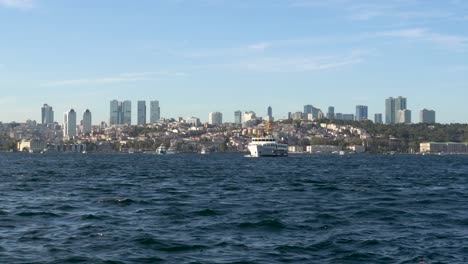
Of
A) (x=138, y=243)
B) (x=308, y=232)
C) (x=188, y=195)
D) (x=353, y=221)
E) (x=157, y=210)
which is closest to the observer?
(x=138, y=243)

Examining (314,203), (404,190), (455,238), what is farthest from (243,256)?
(404,190)

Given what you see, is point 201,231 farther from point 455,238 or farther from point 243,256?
point 455,238

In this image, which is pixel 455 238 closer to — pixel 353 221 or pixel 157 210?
pixel 353 221

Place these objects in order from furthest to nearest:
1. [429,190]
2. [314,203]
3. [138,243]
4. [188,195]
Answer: [429,190], [188,195], [314,203], [138,243]

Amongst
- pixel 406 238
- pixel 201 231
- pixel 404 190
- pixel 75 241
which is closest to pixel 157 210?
pixel 201 231

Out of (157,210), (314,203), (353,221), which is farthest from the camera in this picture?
(314,203)

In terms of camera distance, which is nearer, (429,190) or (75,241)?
(75,241)

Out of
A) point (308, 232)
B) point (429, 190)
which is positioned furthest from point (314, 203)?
point (429, 190)

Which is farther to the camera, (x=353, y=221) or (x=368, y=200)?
(x=368, y=200)

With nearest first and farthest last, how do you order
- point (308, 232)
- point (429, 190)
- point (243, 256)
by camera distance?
point (243, 256)
point (308, 232)
point (429, 190)
